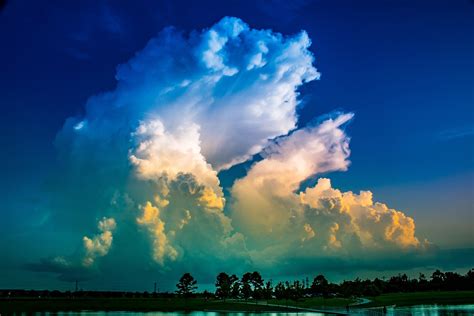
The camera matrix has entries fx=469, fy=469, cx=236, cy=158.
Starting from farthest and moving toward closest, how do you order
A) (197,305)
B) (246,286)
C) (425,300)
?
1. (246,286)
2. (425,300)
3. (197,305)

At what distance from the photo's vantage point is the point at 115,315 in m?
97.6

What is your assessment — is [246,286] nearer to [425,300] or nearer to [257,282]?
[257,282]

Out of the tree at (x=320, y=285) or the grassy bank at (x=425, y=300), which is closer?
the grassy bank at (x=425, y=300)

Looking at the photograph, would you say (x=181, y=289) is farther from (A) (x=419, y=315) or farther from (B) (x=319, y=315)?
(A) (x=419, y=315)

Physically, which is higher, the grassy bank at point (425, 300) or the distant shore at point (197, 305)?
the distant shore at point (197, 305)

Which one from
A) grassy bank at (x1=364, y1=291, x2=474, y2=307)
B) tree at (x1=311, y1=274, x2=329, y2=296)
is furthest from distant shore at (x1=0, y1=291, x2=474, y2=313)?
tree at (x1=311, y1=274, x2=329, y2=296)

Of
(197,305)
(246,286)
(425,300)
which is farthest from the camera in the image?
(246,286)

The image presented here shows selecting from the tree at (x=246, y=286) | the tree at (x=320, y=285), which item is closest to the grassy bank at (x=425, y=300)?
the tree at (x=320, y=285)

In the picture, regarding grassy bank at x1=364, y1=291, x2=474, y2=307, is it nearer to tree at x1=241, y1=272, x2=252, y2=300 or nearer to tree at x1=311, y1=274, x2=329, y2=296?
tree at x1=311, y1=274, x2=329, y2=296

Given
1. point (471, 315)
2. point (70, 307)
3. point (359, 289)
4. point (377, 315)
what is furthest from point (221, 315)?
point (359, 289)

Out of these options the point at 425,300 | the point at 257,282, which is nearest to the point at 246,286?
the point at 257,282

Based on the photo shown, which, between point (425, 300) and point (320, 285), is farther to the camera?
Result: point (320, 285)

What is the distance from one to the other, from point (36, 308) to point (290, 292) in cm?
9913

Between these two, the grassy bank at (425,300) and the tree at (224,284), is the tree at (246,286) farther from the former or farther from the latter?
the grassy bank at (425,300)
